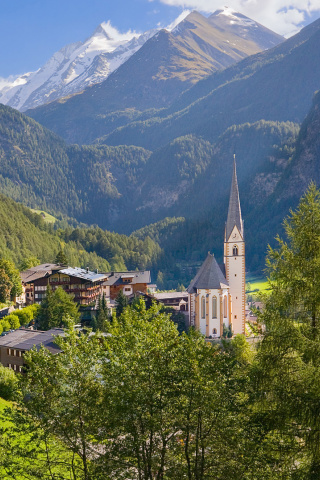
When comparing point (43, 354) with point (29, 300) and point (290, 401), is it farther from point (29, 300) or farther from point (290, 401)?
point (29, 300)

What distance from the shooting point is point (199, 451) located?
69.5ft

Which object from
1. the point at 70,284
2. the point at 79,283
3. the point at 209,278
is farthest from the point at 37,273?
the point at 209,278

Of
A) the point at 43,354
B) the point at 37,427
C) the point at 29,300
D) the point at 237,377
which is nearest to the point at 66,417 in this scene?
the point at 37,427

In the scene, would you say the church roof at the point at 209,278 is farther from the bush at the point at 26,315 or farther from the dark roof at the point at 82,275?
the bush at the point at 26,315

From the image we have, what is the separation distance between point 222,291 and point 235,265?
706 centimetres

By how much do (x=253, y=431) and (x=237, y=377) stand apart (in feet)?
5.87

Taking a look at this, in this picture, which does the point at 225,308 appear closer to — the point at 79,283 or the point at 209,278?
the point at 209,278

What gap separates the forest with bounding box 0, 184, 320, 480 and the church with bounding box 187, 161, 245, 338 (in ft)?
235

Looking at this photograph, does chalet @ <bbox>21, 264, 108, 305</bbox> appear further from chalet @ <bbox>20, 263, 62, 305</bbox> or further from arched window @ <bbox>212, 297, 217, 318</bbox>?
arched window @ <bbox>212, 297, 217, 318</bbox>

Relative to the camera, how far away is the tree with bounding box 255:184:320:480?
728 inches

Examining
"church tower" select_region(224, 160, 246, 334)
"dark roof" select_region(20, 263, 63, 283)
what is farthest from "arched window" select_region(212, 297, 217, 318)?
"dark roof" select_region(20, 263, 63, 283)

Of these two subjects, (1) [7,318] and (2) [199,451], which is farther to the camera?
(1) [7,318]

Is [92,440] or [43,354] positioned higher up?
[43,354]

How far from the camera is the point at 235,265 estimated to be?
335 feet
